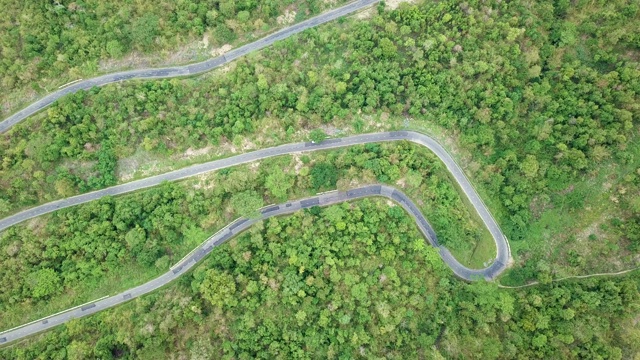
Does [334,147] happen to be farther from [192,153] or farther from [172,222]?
[172,222]

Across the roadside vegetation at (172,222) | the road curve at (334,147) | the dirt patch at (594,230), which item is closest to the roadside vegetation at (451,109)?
the dirt patch at (594,230)

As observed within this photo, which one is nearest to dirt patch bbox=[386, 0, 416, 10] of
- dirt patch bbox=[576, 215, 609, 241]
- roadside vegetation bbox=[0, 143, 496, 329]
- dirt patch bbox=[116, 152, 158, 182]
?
roadside vegetation bbox=[0, 143, 496, 329]

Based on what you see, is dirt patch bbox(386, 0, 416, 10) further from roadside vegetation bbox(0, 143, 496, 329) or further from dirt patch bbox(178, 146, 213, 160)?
dirt patch bbox(178, 146, 213, 160)

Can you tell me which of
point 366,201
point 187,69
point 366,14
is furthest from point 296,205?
point 366,14

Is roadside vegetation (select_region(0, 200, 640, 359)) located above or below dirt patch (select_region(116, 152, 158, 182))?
below

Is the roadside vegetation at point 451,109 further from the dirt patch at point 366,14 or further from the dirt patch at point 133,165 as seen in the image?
the dirt patch at point 366,14

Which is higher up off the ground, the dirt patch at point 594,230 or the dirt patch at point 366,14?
the dirt patch at point 366,14
